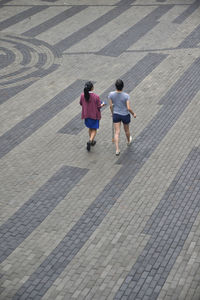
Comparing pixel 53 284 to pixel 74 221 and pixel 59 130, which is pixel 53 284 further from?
pixel 59 130

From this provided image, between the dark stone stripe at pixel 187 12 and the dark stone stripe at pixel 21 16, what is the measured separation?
226 inches

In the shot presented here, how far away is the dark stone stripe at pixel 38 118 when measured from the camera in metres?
14.1

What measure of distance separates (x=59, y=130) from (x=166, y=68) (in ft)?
16.5

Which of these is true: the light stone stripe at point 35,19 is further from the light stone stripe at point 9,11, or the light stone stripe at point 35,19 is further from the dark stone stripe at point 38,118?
the dark stone stripe at point 38,118

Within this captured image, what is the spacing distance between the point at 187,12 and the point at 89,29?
4269mm

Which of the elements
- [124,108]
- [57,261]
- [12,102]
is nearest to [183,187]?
[124,108]

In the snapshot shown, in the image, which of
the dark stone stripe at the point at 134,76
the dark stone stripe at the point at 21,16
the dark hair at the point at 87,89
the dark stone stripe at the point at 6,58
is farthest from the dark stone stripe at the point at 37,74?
the dark hair at the point at 87,89

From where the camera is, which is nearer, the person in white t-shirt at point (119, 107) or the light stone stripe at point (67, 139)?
the light stone stripe at point (67, 139)

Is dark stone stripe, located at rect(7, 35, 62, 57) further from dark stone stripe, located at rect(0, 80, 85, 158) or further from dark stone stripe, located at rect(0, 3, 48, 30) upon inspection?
dark stone stripe, located at rect(0, 80, 85, 158)

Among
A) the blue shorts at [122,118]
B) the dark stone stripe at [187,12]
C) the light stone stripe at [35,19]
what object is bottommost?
the dark stone stripe at [187,12]

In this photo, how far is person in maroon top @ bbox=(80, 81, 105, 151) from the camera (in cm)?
1308

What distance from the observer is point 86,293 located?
9.20 m

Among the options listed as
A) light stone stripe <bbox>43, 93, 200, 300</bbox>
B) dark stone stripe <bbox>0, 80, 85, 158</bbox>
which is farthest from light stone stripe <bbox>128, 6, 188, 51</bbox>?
light stone stripe <bbox>43, 93, 200, 300</bbox>

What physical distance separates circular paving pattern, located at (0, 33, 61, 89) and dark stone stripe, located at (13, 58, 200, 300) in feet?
16.0
